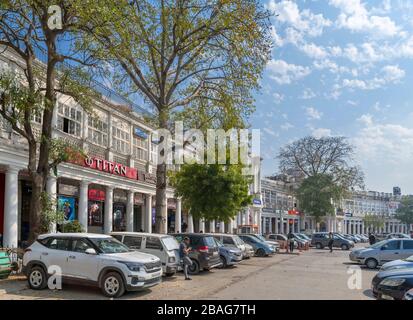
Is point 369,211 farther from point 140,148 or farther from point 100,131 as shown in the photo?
point 100,131

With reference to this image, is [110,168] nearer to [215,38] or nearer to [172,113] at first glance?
[172,113]

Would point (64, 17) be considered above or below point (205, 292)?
above

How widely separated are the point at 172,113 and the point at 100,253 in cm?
1261

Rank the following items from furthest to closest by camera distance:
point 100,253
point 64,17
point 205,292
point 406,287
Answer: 1. point 64,17
2. point 205,292
3. point 100,253
4. point 406,287

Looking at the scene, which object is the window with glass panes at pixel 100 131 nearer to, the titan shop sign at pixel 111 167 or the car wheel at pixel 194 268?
the titan shop sign at pixel 111 167

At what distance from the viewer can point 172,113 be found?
81.9 feet

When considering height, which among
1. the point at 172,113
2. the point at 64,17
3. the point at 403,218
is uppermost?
the point at 64,17

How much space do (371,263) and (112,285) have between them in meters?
16.4

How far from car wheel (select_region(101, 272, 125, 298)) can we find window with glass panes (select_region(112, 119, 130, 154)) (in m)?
20.3

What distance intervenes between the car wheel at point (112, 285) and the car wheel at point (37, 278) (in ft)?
6.30

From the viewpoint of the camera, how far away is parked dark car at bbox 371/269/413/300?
11.3 metres

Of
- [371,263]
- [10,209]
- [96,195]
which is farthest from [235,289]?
[96,195]
